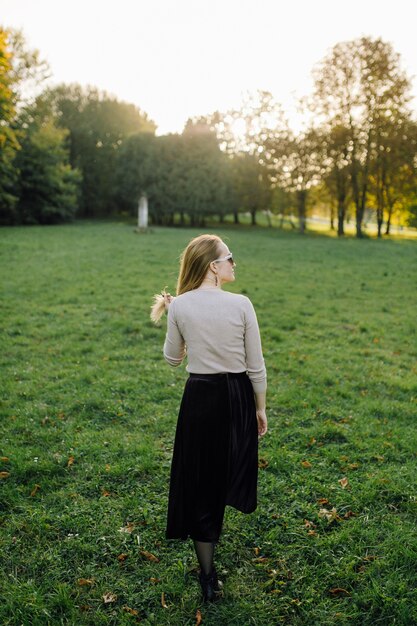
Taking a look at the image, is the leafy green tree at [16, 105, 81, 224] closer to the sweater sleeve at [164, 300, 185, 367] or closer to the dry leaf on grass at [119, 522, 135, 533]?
the dry leaf on grass at [119, 522, 135, 533]

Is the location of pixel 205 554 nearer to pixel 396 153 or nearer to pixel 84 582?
pixel 84 582

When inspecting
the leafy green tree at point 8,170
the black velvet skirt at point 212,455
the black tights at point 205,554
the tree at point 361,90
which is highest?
the tree at point 361,90

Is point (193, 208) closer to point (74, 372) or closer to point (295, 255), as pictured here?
point (295, 255)

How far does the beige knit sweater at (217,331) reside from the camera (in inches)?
134

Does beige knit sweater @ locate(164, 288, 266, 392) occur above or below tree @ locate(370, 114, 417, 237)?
below

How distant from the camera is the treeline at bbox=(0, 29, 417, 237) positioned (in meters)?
40.8

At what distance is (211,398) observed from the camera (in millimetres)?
3523

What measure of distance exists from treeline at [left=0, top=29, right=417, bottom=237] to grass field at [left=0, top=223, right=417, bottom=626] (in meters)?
28.1

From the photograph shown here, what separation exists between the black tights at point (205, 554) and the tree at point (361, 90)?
4183 cm

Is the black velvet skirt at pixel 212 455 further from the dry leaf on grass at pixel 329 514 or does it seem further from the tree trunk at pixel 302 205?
the tree trunk at pixel 302 205

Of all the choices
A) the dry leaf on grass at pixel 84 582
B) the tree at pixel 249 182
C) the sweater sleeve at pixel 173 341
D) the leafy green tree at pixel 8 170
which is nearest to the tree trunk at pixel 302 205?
the tree at pixel 249 182

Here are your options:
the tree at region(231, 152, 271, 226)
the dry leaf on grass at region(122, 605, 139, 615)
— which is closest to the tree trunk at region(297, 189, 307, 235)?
the tree at region(231, 152, 271, 226)

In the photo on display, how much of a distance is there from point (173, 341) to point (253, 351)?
0.62 meters

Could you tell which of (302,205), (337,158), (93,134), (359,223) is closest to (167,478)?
(359,223)
